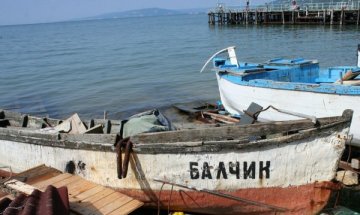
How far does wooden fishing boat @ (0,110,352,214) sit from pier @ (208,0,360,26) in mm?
39857

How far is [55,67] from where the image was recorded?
30.0 meters

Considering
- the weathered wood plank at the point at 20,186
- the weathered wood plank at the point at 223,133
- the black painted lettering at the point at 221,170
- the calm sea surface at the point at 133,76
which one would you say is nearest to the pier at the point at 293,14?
the calm sea surface at the point at 133,76

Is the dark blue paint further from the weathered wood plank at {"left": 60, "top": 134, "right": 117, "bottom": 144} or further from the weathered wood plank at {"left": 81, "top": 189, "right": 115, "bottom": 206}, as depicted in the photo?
the weathered wood plank at {"left": 81, "top": 189, "right": 115, "bottom": 206}

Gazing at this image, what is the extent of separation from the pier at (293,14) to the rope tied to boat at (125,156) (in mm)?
40732

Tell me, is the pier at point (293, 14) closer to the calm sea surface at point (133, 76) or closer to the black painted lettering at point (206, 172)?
the calm sea surface at point (133, 76)

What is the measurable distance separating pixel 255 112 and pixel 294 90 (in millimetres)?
2286

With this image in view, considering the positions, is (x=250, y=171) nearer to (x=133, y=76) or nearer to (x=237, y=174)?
(x=237, y=174)

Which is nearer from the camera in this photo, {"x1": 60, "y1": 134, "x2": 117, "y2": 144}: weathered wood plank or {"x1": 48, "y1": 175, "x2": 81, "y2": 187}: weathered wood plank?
{"x1": 60, "y1": 134, "x2": 117, "y2": 144}: weathered wood plank

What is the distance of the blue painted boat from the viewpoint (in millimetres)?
7432

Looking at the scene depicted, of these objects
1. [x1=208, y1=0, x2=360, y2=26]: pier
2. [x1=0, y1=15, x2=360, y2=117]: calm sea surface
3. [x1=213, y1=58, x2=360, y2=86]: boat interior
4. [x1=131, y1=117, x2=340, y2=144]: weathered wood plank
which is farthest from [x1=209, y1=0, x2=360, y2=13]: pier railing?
[x1=131, y1=117, x2=340, y2=144]: weathered wood plank

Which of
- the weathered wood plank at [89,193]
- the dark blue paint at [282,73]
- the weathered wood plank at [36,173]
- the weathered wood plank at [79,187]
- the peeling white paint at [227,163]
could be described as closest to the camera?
the peeling white paint at [227,163]

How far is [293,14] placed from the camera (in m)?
46.2

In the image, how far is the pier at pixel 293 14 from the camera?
4191 centimetres

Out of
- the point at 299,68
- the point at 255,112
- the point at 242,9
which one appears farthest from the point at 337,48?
the point at 242,9
